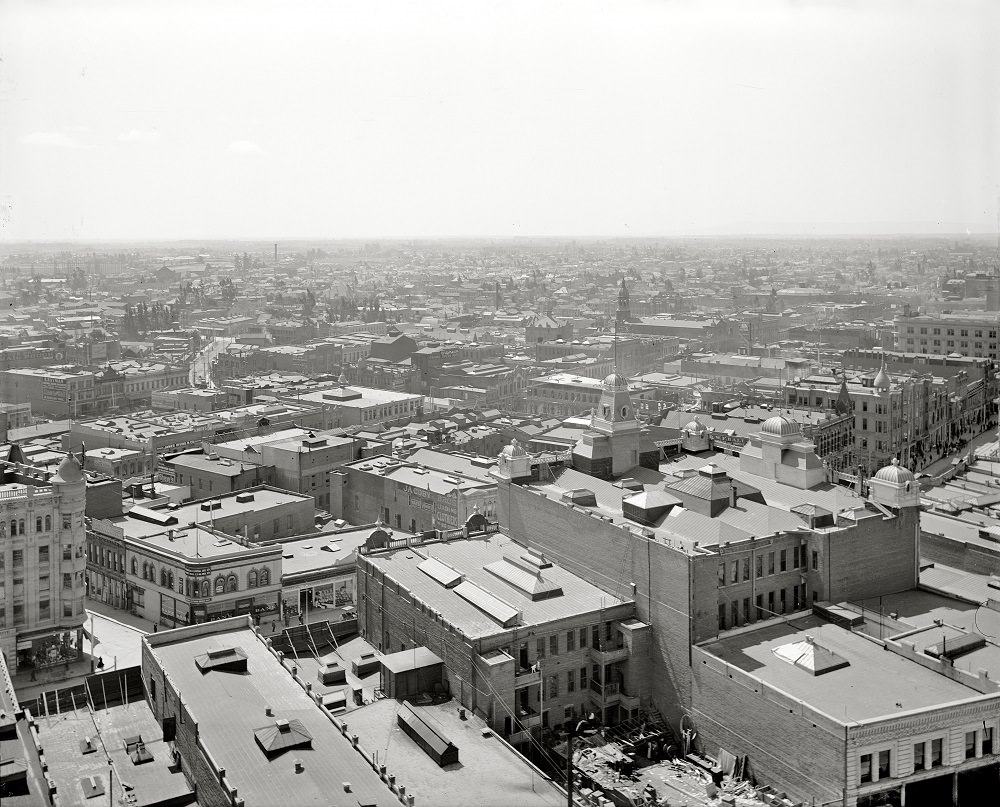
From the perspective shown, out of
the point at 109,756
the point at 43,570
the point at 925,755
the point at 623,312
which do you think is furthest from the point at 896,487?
the point at 623,312

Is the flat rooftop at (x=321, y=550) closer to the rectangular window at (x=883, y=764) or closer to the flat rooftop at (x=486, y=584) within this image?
the flat rooftop at (x=486, y=584)

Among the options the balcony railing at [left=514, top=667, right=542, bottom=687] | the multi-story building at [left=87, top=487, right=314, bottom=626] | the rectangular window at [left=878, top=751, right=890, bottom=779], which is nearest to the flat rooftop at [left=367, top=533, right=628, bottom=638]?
the balcony railing at [left=514, top=667, right=542, bottom=687]

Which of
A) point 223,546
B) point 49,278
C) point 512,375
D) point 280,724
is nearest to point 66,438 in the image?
point 223,546

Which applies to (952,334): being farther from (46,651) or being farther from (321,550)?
(46,651)

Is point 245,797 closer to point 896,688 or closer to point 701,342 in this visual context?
point 896,688

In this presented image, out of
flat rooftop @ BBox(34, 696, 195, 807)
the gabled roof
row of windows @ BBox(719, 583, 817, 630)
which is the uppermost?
row of windows @ BBox(719, 583, 817, 630)

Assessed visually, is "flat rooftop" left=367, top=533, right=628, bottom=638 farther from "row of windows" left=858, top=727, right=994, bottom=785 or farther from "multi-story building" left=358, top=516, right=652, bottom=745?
"row of windows" left=858, top=727, right=994, bottom=785
